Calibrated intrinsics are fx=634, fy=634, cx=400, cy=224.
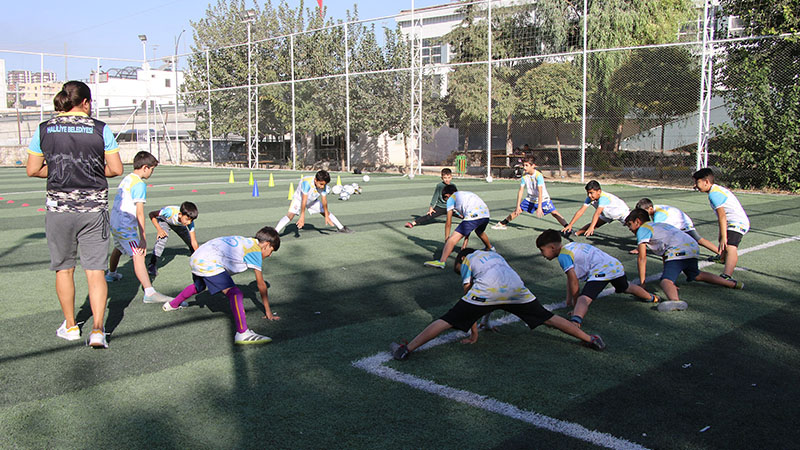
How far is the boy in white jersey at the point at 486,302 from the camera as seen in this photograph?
181 inches

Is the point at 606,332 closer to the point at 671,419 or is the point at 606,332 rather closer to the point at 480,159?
the point at 671,419

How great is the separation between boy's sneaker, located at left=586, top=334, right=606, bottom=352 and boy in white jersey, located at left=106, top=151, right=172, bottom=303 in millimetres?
4038

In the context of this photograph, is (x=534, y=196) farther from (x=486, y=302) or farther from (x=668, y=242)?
(x=486, y=302)

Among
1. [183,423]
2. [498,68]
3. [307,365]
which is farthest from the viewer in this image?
[498,68]

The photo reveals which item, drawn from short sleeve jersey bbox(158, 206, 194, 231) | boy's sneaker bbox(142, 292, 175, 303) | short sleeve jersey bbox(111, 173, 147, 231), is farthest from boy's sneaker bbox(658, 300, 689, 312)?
short sleeve jersey bbox(158, 206, 194, 231)

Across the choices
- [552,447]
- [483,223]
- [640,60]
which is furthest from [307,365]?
[640,60]

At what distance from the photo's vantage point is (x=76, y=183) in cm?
478

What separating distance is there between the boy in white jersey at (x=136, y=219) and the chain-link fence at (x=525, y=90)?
16.2m

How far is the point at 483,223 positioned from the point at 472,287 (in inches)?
143

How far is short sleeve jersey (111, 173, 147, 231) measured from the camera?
6.61 meters

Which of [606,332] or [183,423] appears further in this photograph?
[606,332]

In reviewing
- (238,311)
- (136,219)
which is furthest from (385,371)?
(136,219)

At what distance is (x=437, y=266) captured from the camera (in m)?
8.04

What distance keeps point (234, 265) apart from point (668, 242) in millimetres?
4305
